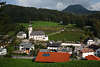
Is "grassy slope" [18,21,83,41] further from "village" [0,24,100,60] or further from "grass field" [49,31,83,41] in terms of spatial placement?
"village" [0,24,100,60]

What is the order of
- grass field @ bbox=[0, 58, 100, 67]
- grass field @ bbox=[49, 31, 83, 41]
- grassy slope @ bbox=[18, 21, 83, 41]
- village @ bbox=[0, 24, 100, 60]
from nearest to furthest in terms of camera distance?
1. grass field @ bbox=[0, 58, 100, 67]
2. village @ bbox=[0, 24, 100, 60]
3. grass field @ bbox=[49, 31, 83, 41]
4. grassy slope @ bbox=[18, 21, 83, 41]

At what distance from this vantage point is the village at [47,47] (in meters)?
16.6

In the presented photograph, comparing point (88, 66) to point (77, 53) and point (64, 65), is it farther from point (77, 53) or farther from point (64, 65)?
point (77, 53)

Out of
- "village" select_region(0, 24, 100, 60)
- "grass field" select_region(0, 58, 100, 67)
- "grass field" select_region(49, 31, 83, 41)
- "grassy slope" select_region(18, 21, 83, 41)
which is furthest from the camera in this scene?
"grassy slope" select_region(18, 21, 83, 41)

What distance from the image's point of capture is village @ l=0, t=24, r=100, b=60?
16609mm

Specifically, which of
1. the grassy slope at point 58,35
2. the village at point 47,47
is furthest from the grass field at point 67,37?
the village at point 47,47

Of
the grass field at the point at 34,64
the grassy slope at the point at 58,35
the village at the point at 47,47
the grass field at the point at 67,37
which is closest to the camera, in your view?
the grass field at the point at 34,64

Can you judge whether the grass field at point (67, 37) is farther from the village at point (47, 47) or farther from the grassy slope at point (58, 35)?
the village at point (47, 47)

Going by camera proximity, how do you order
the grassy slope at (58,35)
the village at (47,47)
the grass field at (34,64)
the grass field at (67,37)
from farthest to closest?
the grassy slope at (58,35)
the grass field at (67,37)
the village at (47,47)
the grass field at (34,64)

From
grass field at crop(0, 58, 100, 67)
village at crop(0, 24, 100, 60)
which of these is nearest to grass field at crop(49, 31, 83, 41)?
village at crop(0, 24, 100, 60)

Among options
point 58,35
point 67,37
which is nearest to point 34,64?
point 67,37

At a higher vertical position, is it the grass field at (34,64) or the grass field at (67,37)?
the grass field at (34,64)

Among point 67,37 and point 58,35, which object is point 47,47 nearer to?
point 67,37

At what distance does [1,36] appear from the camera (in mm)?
5641
